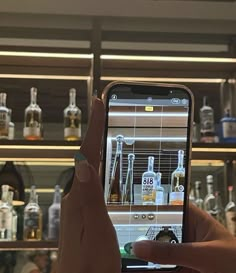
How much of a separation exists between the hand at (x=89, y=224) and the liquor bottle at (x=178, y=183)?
0.55ft

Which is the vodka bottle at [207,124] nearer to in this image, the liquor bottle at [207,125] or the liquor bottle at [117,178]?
the liquor bottle at [207,125]

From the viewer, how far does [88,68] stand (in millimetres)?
1759

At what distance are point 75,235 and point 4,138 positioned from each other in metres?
1.37

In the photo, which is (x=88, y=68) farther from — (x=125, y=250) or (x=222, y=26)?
(x=125, y=250)

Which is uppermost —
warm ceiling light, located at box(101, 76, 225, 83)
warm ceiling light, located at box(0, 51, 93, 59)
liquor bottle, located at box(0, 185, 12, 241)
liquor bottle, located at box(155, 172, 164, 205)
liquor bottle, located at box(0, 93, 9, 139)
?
warm ceiling light, located at box(0, 51, 93, 59)

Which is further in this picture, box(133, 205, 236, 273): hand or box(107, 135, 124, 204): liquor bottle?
box(107, 135, 124, 204): liquor bottle

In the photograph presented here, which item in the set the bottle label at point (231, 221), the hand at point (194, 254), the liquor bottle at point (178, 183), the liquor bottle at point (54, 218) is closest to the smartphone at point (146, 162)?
the liquor bottle at point (178, 183)

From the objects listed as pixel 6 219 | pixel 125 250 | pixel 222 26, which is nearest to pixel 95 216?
Result: pixel 125 250

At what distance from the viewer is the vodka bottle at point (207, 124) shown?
1705 mm

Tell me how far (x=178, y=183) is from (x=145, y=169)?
0.03m

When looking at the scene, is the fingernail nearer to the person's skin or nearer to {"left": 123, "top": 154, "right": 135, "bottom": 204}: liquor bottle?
the person's skin

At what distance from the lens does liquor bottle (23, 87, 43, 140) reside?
1.62m

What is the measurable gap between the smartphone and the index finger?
0.51 feet

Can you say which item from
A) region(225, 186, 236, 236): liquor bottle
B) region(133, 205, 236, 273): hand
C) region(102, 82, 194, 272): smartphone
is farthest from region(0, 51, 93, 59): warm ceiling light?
region(133, 205, 236, 273): hand
